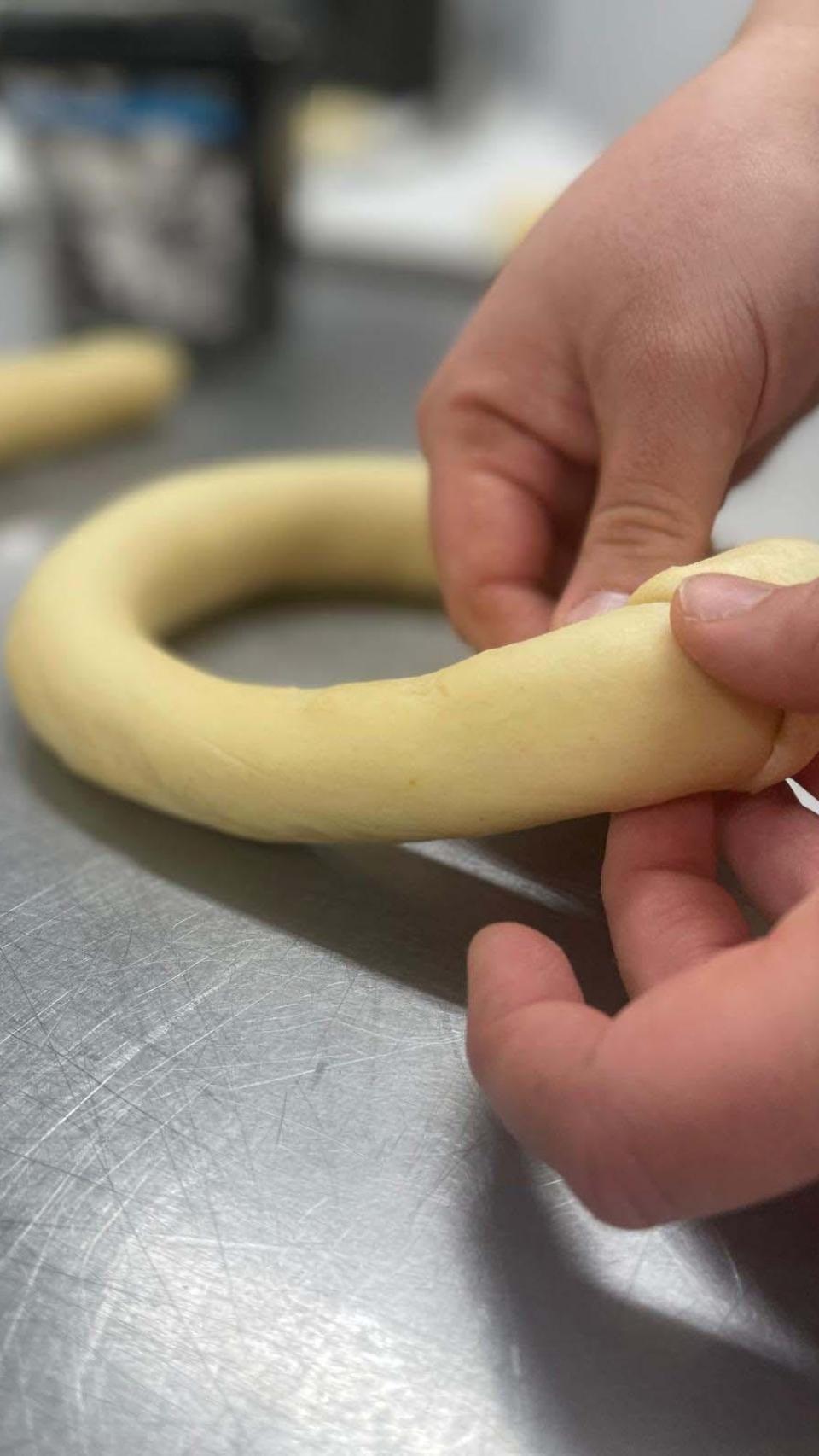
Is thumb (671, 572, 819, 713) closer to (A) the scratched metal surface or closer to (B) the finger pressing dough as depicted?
(A) the scratched metal surface

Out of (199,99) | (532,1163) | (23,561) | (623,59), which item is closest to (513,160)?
(623,59)

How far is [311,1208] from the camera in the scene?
0.51 meters

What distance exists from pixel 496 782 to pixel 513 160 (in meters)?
2.03

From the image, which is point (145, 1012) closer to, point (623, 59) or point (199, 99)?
point (199, 99)

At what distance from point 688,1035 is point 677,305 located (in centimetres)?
37

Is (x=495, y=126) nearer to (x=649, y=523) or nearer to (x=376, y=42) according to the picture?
(x=376, y=42)

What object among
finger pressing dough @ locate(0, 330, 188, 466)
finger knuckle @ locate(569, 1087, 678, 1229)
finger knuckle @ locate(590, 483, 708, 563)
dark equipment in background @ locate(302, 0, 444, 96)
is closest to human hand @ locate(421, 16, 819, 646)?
finger knuckle @ locate(590, 483, 708, 563)

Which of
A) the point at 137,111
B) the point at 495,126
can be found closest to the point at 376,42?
the point at 495,126

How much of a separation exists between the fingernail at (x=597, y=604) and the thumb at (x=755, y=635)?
93 mm

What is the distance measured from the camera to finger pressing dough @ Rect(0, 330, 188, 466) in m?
1.16

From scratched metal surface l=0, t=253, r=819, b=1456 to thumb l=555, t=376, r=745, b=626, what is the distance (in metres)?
0.14

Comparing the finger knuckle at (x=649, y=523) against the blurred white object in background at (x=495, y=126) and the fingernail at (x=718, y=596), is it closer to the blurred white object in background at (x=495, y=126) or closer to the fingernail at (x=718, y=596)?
the fingernail at (x=718, y=596)

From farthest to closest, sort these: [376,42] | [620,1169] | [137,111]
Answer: [376,42] < [137,111] < [620,1169]

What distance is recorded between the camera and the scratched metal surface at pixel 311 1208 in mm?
450
